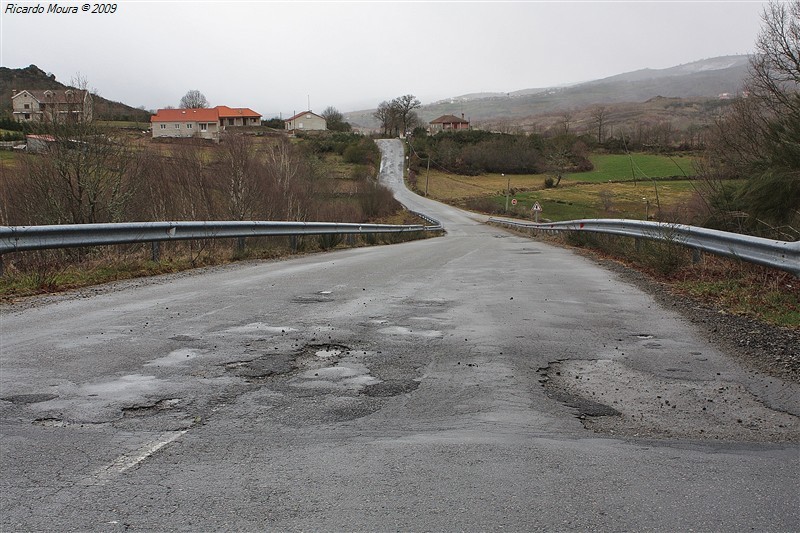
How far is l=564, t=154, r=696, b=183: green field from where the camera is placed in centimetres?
1483

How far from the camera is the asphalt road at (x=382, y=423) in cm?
312

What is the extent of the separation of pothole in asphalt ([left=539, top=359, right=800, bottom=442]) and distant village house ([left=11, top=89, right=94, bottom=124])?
1534cm

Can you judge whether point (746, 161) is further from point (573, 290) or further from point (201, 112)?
point (201, 112)

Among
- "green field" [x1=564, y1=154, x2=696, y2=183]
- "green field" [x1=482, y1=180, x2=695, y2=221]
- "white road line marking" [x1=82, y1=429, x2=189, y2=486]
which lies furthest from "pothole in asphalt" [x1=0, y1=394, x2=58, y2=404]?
"green field" [x1=482, y1=180, x2=695, y2=221]

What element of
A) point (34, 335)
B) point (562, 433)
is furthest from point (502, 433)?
point (34, 335)

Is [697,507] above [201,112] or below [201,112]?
below

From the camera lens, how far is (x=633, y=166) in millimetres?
13500

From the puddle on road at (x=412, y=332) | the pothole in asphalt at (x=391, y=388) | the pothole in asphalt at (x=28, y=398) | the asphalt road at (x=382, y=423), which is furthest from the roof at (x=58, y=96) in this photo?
the pothole in asphalt at (x=391, y=388)

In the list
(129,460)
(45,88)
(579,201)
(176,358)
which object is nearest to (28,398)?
(176,358)

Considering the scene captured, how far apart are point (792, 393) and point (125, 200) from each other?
17315mm

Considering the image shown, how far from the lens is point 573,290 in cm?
1028

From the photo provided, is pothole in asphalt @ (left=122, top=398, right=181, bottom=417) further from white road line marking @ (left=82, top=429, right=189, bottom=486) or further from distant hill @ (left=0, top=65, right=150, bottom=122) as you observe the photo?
distant hill @ (left=0, top=65, right=150, bottom=122)

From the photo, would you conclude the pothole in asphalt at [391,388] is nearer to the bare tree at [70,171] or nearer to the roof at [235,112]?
the bare tree at [70,171]

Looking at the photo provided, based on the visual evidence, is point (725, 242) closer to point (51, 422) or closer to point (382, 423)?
point (382, 423)
